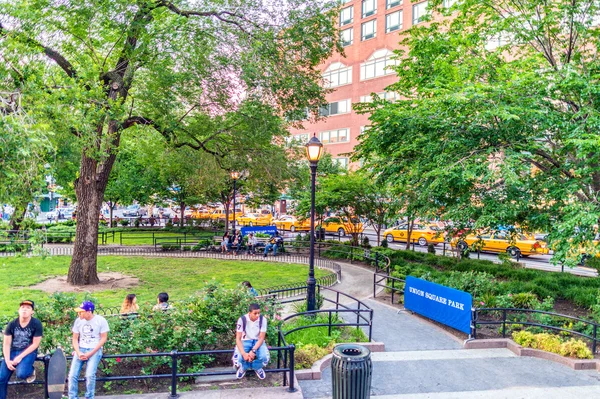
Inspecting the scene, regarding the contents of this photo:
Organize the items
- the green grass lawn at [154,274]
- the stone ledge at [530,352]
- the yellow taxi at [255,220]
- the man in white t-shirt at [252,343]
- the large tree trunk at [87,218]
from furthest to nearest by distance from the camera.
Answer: the yellow taxi at [255,220] → the large tree trunk at [87,218] → the green grass lawn at [154,274] → the stone ledge at [530,352] → the man in white t-shirt at [252,343]

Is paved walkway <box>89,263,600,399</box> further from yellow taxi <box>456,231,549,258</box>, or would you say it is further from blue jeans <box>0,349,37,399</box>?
yellow taxi <box>456,231,549,258</box>

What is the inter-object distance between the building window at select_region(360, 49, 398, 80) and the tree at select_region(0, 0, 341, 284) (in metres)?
30.0

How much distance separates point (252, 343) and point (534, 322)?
7.71m

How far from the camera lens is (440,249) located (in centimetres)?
2748

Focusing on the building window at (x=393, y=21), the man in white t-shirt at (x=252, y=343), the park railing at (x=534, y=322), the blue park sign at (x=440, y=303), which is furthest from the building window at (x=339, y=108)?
the man in white t-shirt at (x=252, y=343)

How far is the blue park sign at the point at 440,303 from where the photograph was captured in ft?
32.9

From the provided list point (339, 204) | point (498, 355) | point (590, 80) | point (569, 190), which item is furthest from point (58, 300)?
point (339, 204)

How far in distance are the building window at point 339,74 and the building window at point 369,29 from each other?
392 cm

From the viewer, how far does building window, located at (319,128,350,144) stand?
49.3m

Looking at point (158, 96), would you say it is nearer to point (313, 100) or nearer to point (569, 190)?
point (313, 100)

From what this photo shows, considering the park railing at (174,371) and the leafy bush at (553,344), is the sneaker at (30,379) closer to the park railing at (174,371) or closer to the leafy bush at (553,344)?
the park railing at (174,371)

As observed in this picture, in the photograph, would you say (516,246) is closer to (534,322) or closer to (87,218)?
(534,322)

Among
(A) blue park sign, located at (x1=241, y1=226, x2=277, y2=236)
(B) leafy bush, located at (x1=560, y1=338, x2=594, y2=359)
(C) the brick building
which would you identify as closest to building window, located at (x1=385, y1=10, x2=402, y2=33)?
(C) the brick building

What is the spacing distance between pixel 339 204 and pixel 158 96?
1209cm
